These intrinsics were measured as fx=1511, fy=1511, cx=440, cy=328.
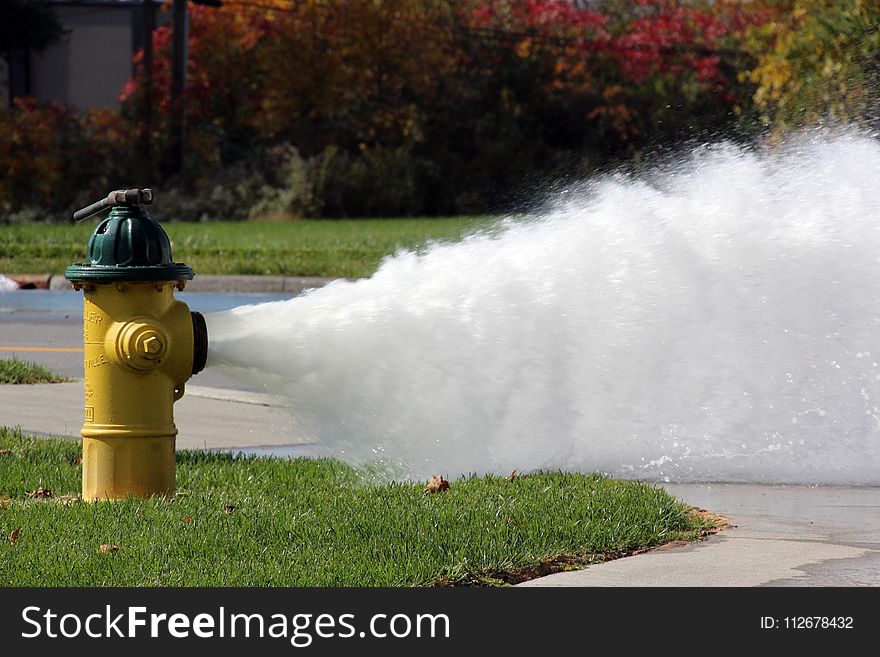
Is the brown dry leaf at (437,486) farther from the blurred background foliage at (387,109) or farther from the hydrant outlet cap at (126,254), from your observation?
the blurred background foliage at (387,109)

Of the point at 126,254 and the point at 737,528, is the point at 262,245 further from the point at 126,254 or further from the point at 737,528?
the point at 737,528

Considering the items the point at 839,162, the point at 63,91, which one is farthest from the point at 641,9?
the point at 839,162

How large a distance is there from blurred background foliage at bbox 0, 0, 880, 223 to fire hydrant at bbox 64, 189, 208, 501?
18709 millimetres

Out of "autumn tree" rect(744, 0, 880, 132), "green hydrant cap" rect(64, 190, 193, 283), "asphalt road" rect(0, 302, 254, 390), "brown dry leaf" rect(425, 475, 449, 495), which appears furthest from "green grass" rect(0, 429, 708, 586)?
"autumn tree" rect(744, 0, 880, 132)

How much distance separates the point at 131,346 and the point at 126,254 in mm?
307

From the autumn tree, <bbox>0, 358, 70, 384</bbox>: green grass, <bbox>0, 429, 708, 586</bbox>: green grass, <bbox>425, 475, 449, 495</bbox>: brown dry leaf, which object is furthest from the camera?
the autumn tree

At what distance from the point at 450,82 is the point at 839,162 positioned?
2080 cm

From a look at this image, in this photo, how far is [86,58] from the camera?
30.4m

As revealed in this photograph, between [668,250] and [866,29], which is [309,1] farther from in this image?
[668,250]

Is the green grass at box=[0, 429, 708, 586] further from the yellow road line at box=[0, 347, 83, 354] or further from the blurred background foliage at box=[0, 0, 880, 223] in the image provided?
the blurred background foliage at box=[0, 0, 880, 223]

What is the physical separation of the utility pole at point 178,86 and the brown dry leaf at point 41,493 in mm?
19932

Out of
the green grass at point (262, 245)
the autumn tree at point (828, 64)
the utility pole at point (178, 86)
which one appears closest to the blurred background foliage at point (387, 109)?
the utility pole at point (178, 86)

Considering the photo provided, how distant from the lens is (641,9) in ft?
101

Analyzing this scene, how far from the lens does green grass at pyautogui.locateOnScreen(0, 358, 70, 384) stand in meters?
8.77
